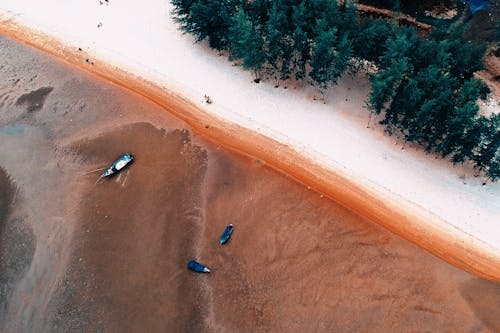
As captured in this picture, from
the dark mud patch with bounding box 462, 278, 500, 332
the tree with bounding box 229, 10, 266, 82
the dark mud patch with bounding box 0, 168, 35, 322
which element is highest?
the tree with bounding box 229, 10, 266, 82

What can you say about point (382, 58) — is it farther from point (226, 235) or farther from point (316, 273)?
point (226, 235)

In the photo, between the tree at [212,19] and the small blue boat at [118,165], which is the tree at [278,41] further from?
the small blue boat at [118,165]

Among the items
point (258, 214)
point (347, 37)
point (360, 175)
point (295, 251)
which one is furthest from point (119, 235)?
point (347, 37)

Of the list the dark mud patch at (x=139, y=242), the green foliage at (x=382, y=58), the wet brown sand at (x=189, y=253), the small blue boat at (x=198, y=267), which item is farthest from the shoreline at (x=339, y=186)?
the small blue boat at (x=198, y=267)

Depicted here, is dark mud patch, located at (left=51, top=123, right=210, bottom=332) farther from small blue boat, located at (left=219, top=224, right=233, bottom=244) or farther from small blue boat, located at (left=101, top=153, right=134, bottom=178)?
small blue boat, located at (left=219, top=224, right=233, bottom=244)

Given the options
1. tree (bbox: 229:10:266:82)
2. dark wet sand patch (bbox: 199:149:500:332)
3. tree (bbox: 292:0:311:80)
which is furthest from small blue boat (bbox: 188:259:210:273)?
tree (bbox: 292:0:311:80)

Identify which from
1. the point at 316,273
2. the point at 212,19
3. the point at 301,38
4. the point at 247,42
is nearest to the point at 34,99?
the point at 212,19

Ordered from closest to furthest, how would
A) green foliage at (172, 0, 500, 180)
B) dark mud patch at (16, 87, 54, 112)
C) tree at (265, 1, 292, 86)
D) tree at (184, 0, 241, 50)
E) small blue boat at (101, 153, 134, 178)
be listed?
green foliage at (172, 0, 500, 180), small blue boat at (101, 153, 134, 178), tree at (265, 1, 292, 86), tree at (184, 0, 241, 50), dark mud patch at (16, 87, 54, 112)
